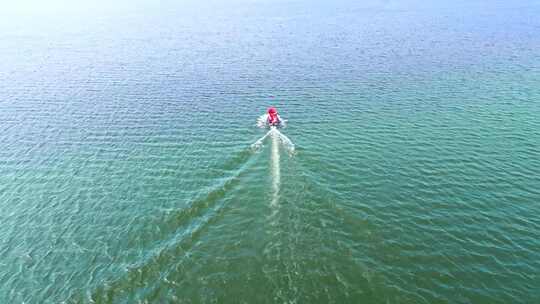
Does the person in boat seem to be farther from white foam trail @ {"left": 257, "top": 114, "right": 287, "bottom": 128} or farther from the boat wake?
the boat wake

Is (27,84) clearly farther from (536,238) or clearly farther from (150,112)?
(536,238)

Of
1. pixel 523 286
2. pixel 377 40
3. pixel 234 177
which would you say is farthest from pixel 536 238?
pixel 377 40

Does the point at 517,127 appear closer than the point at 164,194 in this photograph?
No

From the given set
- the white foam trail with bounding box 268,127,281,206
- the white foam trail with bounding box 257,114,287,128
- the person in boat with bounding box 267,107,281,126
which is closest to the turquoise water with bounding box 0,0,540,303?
the white foam trail with bounding box 268,127,281,206

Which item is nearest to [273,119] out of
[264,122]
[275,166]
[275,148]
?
[264,122]

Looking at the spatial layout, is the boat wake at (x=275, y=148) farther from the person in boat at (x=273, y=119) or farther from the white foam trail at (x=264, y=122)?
the white foam trail at (x=264, y=122)

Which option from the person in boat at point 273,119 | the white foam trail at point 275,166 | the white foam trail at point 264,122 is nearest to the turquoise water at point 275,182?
the white foam trail at point 275,166

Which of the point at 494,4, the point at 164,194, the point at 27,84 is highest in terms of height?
the point at 494,4
